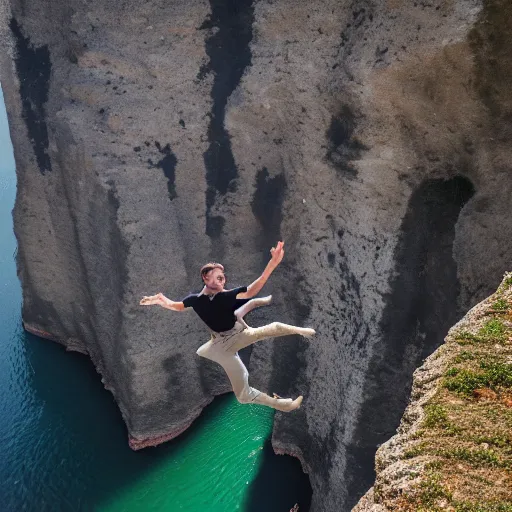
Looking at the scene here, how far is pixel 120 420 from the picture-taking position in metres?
13.0

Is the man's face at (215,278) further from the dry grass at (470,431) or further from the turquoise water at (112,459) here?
the turquoise water at (112,459)

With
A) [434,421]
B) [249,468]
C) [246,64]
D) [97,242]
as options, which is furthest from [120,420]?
[434,421]

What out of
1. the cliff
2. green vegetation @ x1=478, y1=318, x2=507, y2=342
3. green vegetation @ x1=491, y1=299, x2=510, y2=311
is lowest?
the cliff

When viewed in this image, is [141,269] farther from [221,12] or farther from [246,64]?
[221,12]

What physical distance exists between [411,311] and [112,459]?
7.98m

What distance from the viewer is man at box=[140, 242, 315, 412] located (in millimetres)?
5586

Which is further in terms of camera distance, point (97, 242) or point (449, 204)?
point (97, 242)

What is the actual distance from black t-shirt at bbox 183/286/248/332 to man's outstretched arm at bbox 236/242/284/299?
Result: 0.08 m

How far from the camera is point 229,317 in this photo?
19.8ft

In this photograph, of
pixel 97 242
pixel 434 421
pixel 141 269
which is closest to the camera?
pixel 434 421

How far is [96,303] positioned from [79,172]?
3372 millimetres

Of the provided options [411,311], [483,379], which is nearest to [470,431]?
[483,379]

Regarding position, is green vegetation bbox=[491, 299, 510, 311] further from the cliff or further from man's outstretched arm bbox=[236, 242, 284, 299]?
man's outstretched arm bbox=[236, 242, 284, 299]

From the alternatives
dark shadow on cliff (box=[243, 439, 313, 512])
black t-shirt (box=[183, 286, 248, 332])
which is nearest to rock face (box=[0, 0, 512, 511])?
dark shadow on cliff (box=[243, 439, 313, 512])
